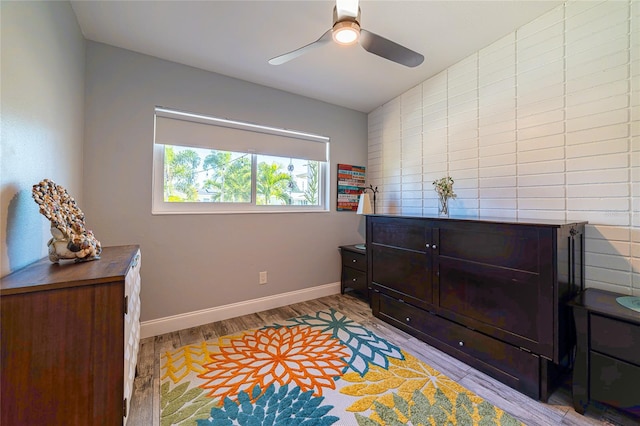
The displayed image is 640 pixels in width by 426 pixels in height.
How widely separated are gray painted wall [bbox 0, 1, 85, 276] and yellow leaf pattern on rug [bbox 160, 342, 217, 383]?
3.49ft

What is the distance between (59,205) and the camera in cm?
121

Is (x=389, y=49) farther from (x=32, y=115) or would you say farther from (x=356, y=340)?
(x=356, y=340)

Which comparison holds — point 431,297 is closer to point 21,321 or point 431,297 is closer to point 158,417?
point 158,417

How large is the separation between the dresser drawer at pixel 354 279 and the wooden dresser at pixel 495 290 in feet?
2.11

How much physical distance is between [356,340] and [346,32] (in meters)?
2.23

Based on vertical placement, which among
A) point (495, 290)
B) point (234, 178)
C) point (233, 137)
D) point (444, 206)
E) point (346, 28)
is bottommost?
point (495, 290)

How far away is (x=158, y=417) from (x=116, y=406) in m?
0.55

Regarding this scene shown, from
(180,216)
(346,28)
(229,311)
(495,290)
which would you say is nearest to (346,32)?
(346,28)

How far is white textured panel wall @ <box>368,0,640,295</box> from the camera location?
154 cm

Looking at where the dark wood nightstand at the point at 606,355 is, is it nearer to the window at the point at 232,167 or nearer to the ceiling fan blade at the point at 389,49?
the ceiling fan blade at the point at 389,49

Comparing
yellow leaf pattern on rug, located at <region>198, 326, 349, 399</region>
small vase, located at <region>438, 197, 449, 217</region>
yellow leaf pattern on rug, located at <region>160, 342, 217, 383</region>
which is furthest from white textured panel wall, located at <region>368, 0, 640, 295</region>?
yellow leaf pattern on rug, located at <region>160, 342, 217, 383</region>

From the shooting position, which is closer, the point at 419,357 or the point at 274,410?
the point at 274,410

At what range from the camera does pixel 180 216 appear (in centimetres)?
227

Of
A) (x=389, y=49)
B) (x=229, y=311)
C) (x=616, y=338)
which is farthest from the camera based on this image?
(x=229, y=311)
